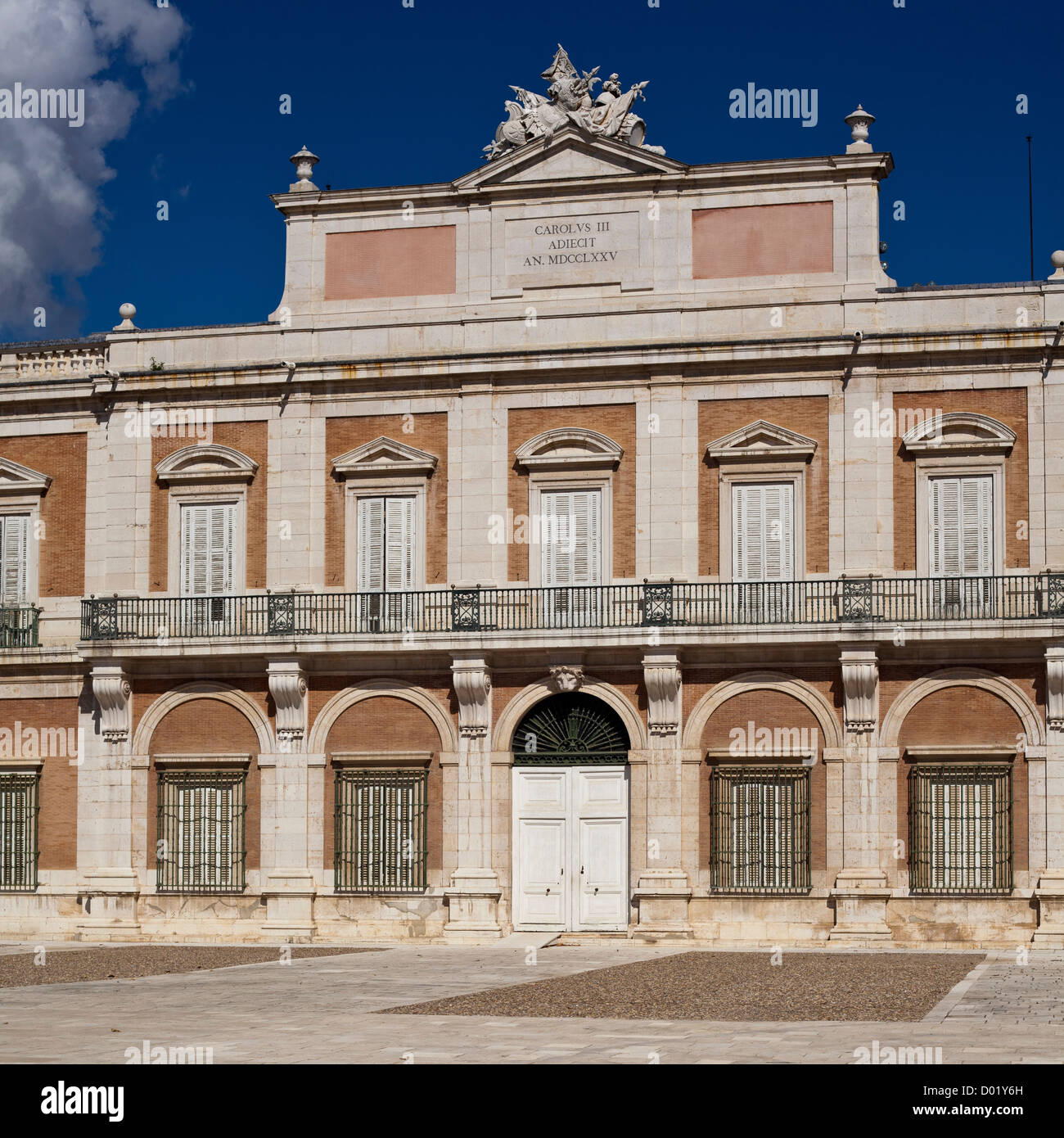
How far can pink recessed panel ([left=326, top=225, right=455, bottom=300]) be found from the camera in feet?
110

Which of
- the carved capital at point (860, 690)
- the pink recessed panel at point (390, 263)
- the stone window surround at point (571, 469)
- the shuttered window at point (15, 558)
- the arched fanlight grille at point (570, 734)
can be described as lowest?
the arched fanlight grille at point (570, 734)

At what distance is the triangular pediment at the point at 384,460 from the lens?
1294 inches

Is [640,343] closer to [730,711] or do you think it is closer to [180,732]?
[730,711]

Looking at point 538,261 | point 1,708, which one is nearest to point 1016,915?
point 538,261

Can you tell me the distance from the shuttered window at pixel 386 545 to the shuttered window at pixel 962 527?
29.1 feet

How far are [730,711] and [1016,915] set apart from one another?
18.2 ft

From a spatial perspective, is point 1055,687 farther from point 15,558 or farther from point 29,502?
point 15,558

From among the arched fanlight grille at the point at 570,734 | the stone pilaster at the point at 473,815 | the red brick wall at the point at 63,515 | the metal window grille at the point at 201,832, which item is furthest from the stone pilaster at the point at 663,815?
the red brick wall at the point at 63,515

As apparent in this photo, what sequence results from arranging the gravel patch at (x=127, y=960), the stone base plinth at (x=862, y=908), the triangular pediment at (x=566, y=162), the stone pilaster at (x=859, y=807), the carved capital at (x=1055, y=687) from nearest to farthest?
the gravel patch at (x=127, y=960) → the carved capital at (x=1055, y=687) → the stone base plinth at (x=862, y=908) → the stone pilaster at (x=859, y=807) → the triangular pediment at (x=566, y=162)

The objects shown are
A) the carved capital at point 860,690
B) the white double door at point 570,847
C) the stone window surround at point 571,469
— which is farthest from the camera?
the stone window surround at point 571,469

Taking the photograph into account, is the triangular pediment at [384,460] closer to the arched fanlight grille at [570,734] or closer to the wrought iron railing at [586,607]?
the wrought iron railing at [586,607]

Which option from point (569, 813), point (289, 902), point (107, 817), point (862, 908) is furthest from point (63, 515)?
point (862, 908)

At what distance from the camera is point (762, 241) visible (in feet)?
106
